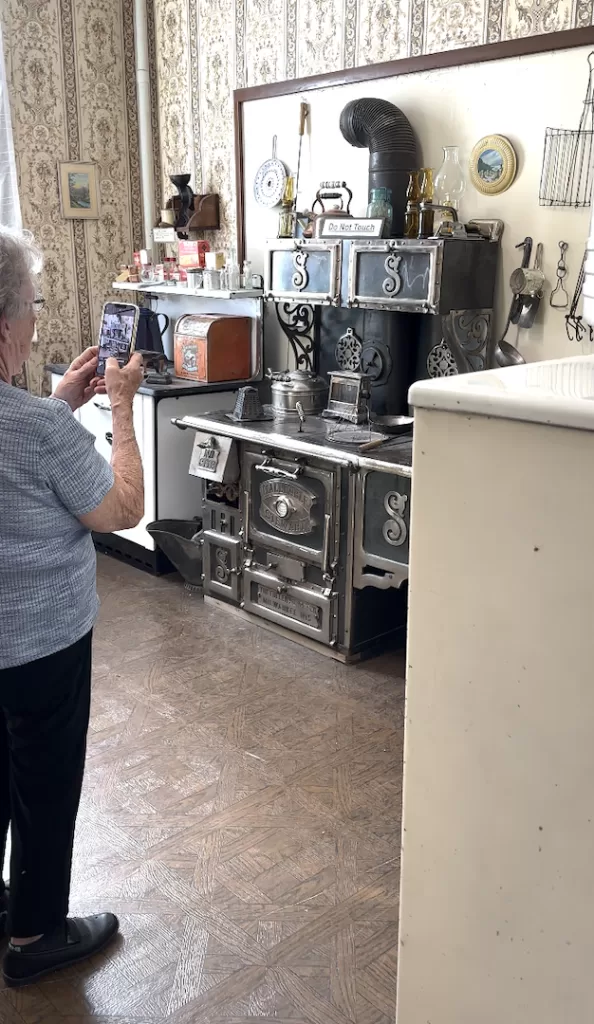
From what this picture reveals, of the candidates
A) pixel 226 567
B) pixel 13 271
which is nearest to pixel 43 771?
pixel 13 271

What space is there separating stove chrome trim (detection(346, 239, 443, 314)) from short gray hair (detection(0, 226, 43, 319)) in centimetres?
180

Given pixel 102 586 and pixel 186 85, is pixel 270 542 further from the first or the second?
pixel 186 85

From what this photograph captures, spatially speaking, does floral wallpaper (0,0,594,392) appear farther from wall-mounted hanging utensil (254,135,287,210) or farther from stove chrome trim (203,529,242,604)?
stove chrome trim (203,529,242,604)

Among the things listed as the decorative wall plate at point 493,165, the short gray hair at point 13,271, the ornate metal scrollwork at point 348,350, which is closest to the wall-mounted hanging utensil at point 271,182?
the ornate metal scrollwork at point 348,350

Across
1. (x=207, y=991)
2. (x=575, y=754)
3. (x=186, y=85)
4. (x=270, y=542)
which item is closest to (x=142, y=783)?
(x=207, y=991)

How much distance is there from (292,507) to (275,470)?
0.16m

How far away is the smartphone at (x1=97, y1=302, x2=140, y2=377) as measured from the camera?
2388mm

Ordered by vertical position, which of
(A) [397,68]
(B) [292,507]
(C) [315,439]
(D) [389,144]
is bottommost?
(B) [292,507]

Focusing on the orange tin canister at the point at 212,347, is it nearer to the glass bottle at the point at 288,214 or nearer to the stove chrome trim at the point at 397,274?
the glass bottle at the point at 288,214

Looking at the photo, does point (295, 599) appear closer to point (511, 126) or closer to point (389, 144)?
point (389, 144)

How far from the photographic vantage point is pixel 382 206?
339cm

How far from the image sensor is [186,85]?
466 cm

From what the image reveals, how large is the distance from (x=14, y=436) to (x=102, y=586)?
9.02ft

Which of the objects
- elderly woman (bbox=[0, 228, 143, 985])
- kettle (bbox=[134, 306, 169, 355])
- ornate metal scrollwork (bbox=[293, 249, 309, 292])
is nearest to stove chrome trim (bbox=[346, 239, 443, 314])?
ornate metal scrollwork (bbox=[293, 249, 309, 292])
